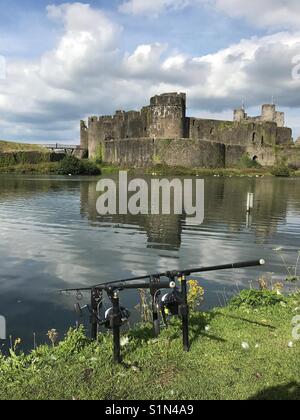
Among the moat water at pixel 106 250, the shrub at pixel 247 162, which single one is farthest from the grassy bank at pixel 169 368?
the shrub at pixel 247 162

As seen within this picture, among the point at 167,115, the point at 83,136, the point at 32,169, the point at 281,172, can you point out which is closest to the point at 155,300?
the point at 167,115

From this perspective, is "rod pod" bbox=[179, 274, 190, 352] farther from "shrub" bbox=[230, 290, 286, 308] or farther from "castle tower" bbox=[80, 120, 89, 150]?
"castle tower" bbox=[80, 120, 89, 150]

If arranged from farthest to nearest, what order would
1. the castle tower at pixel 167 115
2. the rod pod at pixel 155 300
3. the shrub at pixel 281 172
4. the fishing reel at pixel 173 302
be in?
the shrub at pixel 281 172
the castle tower at pixel 167 115
the fishing reel at pixel 173 302
the rod pod at pixel 155 300

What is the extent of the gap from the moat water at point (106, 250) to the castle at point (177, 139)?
42.7 metres

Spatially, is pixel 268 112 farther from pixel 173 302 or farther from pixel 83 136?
pixel 173 302

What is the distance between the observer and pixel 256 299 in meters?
8.28

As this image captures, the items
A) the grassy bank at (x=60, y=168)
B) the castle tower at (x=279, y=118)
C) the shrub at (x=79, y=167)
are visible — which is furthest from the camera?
the castle tower at (x=279, y=118)

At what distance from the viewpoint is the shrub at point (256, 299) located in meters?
8.23

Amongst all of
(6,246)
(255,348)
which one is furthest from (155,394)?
(6,246)

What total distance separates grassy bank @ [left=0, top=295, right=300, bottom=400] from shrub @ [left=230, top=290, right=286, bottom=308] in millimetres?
1079

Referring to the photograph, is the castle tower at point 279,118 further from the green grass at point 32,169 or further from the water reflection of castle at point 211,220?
the water reflection of castle at point 211,220

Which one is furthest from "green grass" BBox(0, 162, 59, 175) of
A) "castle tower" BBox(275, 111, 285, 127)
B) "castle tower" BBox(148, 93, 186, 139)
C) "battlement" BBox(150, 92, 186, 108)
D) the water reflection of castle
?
"castle tower" BBox(275, 111, 285, 127)

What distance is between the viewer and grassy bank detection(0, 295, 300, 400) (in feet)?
16.7
